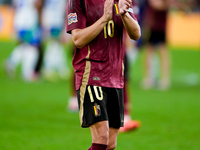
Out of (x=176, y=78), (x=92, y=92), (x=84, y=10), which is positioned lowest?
(x=176, y=78)

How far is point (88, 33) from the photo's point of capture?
3424 mm

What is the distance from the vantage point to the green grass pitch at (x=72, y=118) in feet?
17.7

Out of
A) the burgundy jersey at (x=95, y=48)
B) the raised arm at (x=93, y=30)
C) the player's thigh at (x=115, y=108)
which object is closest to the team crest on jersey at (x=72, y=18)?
the burgundy jersey at (x=95, y=48)

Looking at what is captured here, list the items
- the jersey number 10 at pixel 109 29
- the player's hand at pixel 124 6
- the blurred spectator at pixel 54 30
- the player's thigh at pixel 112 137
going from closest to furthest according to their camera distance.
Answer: the player's hand at pixel 124 6 < the jersey number 10 at pixel 109 29 < the player's thigh at pixel 112 137 < the blurred spectator at pixel 54 30

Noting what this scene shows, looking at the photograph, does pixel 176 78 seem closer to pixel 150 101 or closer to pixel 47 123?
pixel 150 101

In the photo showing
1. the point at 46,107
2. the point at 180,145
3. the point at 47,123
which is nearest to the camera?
the point at 180,145

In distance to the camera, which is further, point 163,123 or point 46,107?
point 46,107

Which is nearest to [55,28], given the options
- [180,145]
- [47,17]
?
[47,17]

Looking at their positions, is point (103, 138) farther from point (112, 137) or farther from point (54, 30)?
point (54, 30)

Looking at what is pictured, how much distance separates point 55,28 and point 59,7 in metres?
0.67

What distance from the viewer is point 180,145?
538 cm

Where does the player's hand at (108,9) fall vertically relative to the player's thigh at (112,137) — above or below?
above

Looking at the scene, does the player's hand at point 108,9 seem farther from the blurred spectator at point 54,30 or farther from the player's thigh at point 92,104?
the blurred spectator at point 54,30

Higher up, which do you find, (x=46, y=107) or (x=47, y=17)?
(x=47, y=17)
